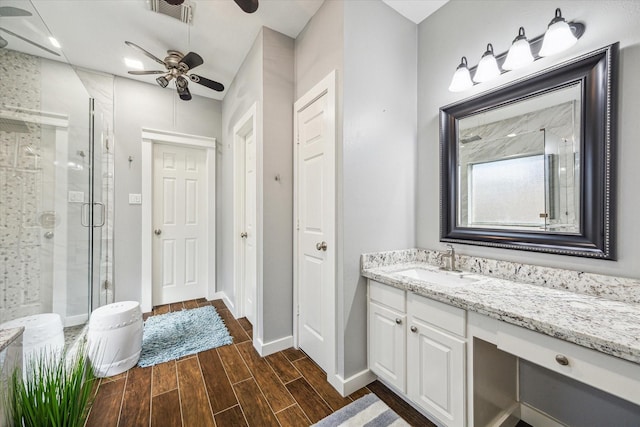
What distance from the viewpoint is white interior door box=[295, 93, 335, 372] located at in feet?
5.54

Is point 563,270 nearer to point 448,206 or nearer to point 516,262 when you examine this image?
point 516,262

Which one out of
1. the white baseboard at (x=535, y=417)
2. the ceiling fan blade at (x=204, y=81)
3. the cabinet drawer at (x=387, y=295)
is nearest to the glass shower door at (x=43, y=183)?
the ceiling fan blade at (x=204, y=81)

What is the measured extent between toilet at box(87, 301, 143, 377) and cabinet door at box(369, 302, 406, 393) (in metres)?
1.81

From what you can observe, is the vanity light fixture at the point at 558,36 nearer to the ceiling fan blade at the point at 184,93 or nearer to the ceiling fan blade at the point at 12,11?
the ceiling fan blade at the point at 184,93

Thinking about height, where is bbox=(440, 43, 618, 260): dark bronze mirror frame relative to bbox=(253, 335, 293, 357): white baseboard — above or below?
above

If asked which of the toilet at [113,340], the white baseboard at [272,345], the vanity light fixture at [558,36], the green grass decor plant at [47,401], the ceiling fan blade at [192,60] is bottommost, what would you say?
the white baseboard at [272,345]

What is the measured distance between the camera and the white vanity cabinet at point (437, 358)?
1.16 meters

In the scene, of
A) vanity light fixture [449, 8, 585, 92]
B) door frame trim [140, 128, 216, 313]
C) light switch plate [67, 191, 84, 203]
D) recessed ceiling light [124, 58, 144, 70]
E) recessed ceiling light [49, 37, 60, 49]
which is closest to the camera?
vanity light fixture [449, 8, 585, 92]

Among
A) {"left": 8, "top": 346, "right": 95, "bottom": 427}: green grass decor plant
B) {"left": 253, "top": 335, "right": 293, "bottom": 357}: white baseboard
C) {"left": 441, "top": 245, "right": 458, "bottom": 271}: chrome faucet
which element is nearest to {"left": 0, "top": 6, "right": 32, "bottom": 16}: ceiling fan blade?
{"left": 8, "top": 346, "right": 95, "bottom": 427}: green grass decor plant

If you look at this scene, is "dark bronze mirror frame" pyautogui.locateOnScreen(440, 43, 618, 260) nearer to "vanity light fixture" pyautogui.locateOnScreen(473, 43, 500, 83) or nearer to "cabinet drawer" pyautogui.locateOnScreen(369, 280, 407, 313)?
"vanity light fixture" pyautogui.locateOnScreen(473, 43, 500, 83)

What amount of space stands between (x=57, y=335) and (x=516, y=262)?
3.15 meters

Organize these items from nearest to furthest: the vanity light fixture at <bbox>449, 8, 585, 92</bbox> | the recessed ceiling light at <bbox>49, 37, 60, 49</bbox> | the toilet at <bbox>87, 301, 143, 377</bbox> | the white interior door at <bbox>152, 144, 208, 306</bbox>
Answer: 1. the vanity light fixture at <bbox>449, 8, 585, 92</bbox>
2. the toilet at <bbox>87, 301, 143, 377</bbox>
3. the recessed ceiling light at <bbox>49, 37, 60, 49</bbox>
4. the white interior door at <bbox>152, 144, 208, 306</bbox>

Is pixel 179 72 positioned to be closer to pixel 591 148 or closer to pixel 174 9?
pixel 174 9

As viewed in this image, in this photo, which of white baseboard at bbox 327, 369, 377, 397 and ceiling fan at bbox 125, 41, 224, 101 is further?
ceiling fan at bbox 125, 41, 224, 101
